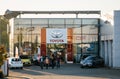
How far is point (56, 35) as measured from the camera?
62781 mm

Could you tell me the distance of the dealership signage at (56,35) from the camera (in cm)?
6288

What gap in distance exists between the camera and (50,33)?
6294 centimetres

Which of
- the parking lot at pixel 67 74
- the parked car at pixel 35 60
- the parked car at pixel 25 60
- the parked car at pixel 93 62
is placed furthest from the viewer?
the parked car at pixel 35 60

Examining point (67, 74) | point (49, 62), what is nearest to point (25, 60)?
A: point (49, 62)

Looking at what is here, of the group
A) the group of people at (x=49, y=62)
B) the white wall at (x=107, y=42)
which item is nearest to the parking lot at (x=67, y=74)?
the group of people at (x=49, y=62)

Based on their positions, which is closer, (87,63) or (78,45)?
(87,63)

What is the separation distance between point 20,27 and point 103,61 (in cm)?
1580

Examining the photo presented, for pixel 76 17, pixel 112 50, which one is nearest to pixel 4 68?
pixel 112 50

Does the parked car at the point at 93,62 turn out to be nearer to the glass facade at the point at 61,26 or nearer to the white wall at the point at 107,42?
the white wall at the point at 107,42

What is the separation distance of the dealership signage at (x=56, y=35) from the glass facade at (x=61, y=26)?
1027 millimetres

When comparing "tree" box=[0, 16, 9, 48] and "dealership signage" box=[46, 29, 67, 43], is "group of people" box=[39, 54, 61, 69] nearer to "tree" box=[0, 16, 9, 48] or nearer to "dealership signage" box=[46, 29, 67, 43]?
"dealership signage" box=[46, 29, 67, 43]

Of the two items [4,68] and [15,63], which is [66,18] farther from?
[4,68]

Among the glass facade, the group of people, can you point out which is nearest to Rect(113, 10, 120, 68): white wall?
the group of people

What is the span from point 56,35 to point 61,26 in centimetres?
193
